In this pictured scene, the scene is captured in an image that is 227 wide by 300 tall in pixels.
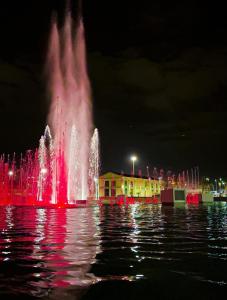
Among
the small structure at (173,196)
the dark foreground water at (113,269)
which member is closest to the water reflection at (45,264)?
the dark foreground water at (113,269)

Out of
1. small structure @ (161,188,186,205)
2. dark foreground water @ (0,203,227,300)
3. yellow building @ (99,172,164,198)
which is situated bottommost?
dark foreground water @ (0,203,227,300)

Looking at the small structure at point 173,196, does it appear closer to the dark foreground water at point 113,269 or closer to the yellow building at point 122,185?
the dark foreground water at point 113,269

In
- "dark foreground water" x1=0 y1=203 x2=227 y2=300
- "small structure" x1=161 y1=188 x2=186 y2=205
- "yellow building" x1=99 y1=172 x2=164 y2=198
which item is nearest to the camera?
"dark foreground water" x1=0 y1=203 x2=227 y2=300

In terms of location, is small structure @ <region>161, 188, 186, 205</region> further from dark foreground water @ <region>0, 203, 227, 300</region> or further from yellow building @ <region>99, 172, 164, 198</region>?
yellow building @ <region>99, 172, 164, 198</region>

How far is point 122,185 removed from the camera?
143m

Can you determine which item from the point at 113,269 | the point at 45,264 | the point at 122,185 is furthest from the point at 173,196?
the point at 122,185

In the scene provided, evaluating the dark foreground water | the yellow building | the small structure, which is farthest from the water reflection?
the yellow building

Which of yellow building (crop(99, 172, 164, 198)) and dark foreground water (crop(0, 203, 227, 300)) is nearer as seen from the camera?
dark foreground water (crop(0, 203, 227, 300))

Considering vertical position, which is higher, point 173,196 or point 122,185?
point 122,185

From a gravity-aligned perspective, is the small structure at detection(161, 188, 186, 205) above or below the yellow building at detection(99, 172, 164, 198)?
below

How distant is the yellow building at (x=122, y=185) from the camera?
471 ft

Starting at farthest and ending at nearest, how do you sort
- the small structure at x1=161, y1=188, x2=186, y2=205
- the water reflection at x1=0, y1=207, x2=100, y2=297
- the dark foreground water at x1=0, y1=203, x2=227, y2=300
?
the small structure at x1=161, y1=188, x2=186, y2=205 → the water reflection at x1=0, y1=207, x2=100, y2=297 → the dark foreground water at x1=0, y1=203, x2=227, y2=300

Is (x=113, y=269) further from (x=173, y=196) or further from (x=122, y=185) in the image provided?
(x=122, y=185)

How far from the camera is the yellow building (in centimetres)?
14370
